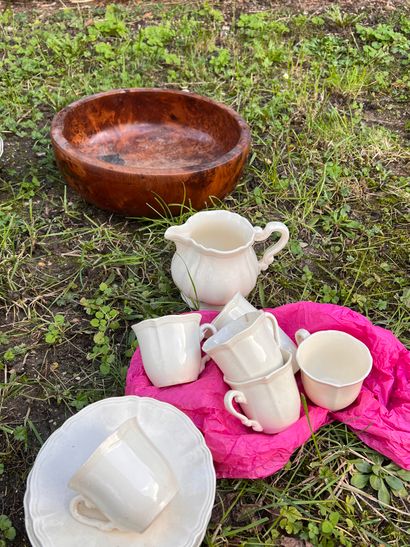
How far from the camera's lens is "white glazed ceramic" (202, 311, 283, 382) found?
4.66 ft

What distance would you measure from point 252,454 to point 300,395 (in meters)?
0.23

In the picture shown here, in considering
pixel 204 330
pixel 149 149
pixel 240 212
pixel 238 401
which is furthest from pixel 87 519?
pixel 149 149

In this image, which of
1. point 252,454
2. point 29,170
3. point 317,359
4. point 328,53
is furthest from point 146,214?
point 328,53

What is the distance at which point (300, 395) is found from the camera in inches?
62.1

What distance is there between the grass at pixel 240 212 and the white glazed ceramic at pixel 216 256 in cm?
17

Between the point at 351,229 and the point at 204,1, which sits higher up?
the point at 204,1

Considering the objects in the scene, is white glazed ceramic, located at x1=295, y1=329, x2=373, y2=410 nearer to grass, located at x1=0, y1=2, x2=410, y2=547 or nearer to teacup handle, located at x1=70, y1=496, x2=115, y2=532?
grass, located at x1=0, y1=2, x2=410, y2=547

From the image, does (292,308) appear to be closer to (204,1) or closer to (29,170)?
(29,170)

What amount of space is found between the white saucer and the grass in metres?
0.22

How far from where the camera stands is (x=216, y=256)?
5.77 feet

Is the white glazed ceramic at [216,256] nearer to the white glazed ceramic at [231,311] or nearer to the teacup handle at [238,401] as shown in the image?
the white glazed ceramic at [231,311]

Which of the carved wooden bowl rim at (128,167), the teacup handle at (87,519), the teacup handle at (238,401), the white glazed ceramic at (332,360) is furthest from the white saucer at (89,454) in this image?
the carved wooden bowl rim at (128,167)

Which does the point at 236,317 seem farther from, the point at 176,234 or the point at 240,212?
the point at 240,212

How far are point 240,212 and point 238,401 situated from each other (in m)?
1.15
